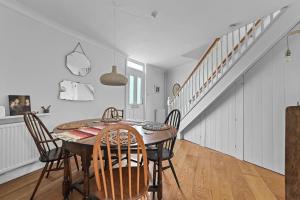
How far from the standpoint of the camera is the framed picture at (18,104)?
211 cm

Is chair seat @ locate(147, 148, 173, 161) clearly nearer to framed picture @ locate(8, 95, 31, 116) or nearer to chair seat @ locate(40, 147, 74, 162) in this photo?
chair seat @ locate(40, 147, 74, 162)

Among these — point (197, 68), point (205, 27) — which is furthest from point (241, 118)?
point (205, 27)

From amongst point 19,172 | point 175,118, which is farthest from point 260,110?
point 19,172

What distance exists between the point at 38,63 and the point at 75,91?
76cm

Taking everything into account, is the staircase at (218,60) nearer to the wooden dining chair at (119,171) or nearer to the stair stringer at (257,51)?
the stair stringer at (257,51)

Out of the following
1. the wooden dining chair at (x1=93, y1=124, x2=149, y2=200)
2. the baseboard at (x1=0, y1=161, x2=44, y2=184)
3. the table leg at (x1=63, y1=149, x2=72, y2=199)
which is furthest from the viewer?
the baseboard at (x1=0, y1=161, x2=44, y2=184)

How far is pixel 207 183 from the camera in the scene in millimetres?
2104

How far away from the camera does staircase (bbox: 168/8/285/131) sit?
2.67 m

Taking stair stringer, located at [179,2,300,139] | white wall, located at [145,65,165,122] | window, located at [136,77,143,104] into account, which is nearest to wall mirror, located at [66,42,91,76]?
window, located at [136,77,143,104]

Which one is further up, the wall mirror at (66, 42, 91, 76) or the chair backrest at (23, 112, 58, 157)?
the wall mirror at (66, 42, 91, 76)

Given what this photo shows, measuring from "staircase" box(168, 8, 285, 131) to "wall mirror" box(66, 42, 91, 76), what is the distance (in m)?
2.42

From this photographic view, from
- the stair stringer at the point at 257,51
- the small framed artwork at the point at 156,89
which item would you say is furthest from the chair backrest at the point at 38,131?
the small framed artwork at the point at 156,89

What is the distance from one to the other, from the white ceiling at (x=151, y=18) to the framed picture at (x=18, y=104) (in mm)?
1266

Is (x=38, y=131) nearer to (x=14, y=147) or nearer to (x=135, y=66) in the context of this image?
(x=14, y=147)
